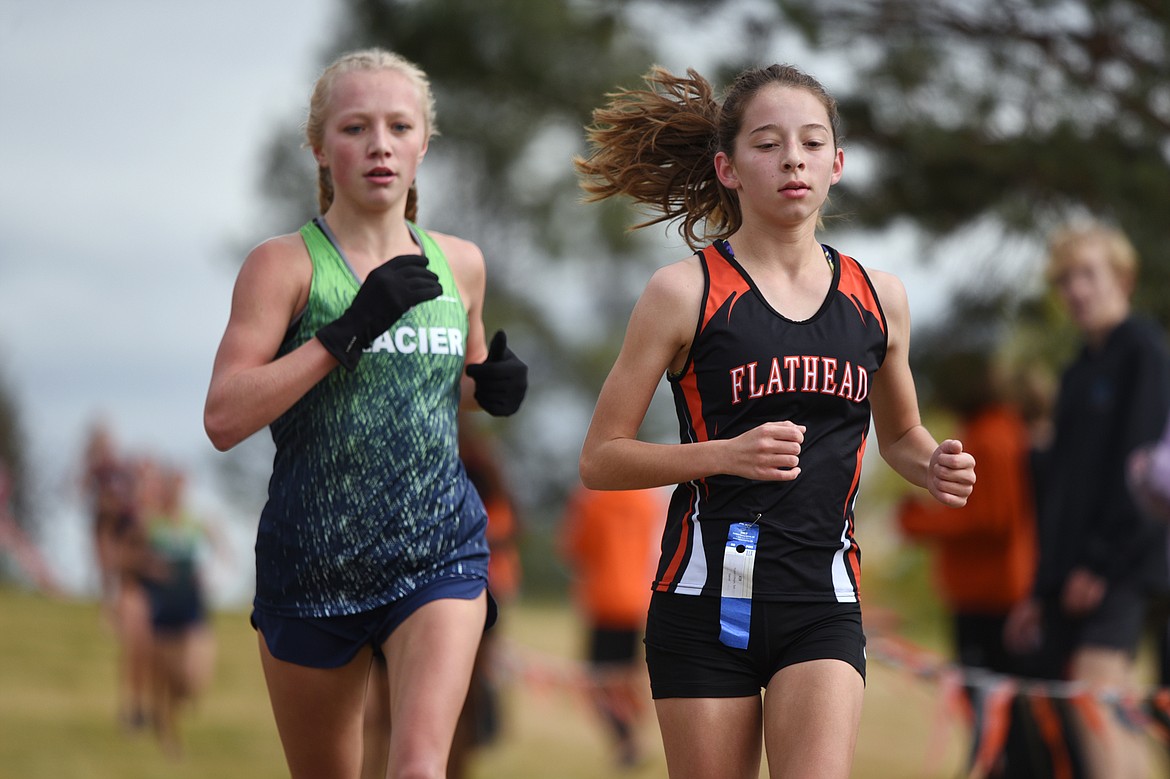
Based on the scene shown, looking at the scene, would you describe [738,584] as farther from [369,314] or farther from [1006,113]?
[1006,113]

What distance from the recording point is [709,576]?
9.78ft

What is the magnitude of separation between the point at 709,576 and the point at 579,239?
3133 centimetres

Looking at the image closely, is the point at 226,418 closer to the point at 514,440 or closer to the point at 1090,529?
the point at 1090,529

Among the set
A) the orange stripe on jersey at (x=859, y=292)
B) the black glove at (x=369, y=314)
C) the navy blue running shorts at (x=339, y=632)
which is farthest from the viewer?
the navy blue running shorts at (x=339, y=632)

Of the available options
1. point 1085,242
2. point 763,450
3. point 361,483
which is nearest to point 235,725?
point 1085,242

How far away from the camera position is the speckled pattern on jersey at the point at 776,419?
298 cm

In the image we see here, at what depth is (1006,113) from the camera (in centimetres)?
723

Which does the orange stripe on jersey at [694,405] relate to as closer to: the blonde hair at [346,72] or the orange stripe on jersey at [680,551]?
the orange stripe on jersey at [680,551]

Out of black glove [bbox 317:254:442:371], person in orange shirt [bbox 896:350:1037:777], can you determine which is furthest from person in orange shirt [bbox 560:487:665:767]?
black glove [bbox 317:254:442:371]

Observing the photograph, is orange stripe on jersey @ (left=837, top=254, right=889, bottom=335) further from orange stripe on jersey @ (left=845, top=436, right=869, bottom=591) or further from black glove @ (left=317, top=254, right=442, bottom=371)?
black glove @ (left=317, top=254, right=442, bottom=371)

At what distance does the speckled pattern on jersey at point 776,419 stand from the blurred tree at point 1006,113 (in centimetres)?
409

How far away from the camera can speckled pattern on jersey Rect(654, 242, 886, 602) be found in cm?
298

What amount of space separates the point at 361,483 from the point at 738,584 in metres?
0.96

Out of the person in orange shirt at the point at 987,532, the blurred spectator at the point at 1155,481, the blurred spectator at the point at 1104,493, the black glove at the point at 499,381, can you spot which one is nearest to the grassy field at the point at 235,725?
the person in orange shirt at the point at 987,532
